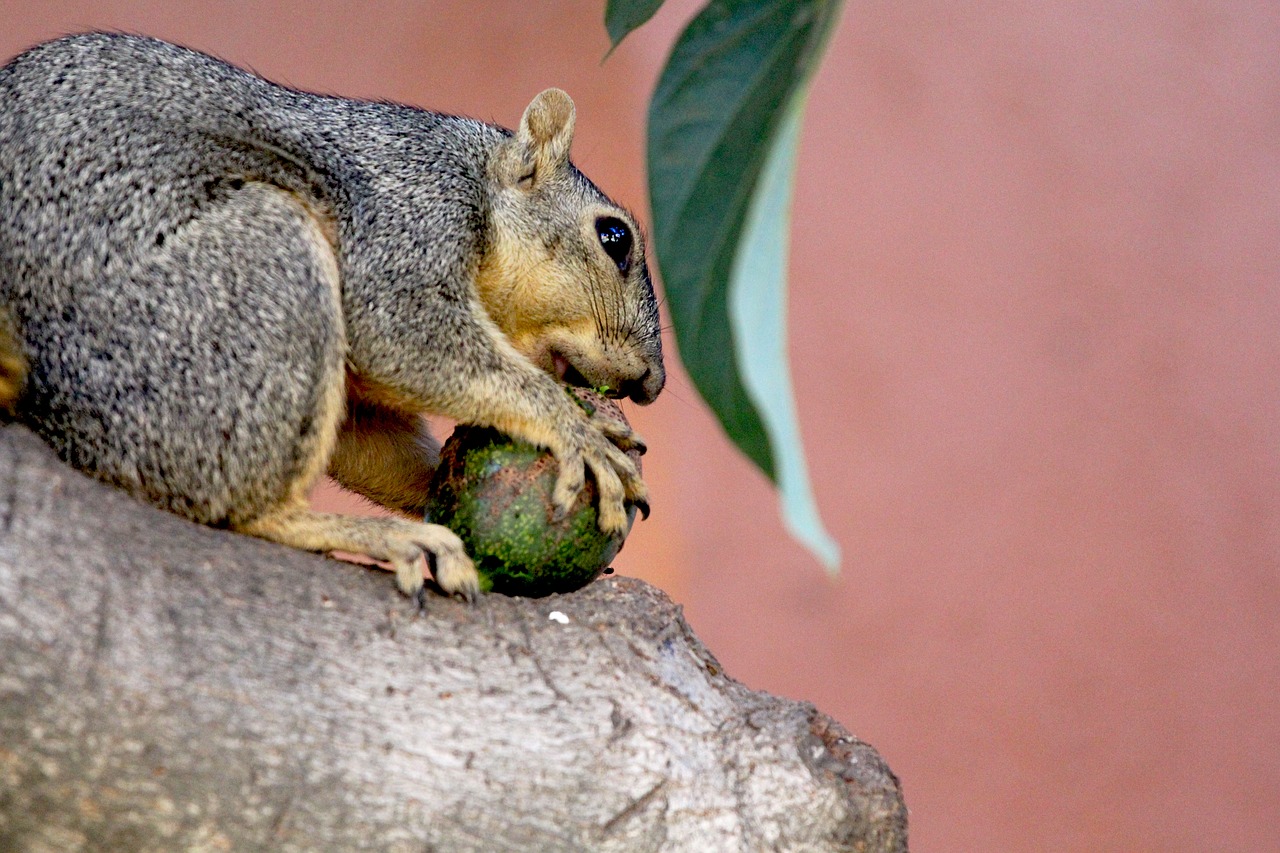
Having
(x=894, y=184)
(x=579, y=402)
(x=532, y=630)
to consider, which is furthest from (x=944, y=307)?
(x=532, y=630)

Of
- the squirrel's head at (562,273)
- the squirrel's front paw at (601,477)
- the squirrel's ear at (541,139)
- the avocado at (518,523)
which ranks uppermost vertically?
the squirrel's ear at (541,139)

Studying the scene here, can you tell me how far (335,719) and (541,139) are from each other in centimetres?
107

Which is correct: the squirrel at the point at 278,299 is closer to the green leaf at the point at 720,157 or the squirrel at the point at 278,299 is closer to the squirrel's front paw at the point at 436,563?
the squirrel's front paw at the point at 436,563

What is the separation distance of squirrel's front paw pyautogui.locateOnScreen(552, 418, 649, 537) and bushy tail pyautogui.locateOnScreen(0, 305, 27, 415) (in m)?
0.60

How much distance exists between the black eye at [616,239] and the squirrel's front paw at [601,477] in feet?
1.11

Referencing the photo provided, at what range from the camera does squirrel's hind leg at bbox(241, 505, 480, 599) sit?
4.85 ft

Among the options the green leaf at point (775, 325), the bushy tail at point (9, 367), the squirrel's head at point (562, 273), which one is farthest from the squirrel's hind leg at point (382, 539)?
the green leaf at point (775, 325)

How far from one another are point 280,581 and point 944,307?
2322mm

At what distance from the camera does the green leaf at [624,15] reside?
4.35 ft

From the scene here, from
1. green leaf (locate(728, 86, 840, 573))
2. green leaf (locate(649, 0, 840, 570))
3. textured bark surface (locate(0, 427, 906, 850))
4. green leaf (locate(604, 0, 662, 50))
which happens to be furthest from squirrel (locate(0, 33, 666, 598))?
green leaf (locate(728, 86, 840, 573))

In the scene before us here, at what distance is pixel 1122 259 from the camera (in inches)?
132

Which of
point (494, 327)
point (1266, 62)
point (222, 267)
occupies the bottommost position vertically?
point (222, 267)

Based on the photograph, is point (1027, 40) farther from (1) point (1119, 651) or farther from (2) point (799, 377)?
(1) point (1119, 651)

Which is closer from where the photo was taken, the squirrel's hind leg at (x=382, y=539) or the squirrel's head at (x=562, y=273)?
the squirrel's hind leg at (x=382, y=539)
